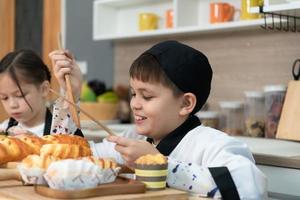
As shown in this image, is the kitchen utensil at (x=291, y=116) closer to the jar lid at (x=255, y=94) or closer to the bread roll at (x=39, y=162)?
the jar lid at (x=255, y=94)

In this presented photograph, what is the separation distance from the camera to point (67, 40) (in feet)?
12.4

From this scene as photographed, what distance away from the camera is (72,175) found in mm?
979

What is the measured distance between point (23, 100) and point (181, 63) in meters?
0.87

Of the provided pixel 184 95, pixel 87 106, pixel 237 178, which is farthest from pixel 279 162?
pixel 87 106

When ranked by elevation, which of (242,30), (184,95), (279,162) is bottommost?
(279,162)

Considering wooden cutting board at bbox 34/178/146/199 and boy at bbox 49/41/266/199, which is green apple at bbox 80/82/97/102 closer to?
boy at bbox 49/41/266/199

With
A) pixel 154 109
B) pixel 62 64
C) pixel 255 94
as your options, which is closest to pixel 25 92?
pixel 62 64

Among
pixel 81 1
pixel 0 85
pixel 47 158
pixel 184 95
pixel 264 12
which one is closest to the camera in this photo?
pixel 47 158

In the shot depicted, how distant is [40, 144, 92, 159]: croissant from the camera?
1.15m

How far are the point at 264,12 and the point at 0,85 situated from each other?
1038 mm

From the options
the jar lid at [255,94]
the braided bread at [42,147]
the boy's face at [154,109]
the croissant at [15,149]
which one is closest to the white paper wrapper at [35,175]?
the braided bread at [42,147]

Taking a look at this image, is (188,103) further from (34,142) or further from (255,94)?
(255,94)

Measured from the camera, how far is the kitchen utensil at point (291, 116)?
2209 millimetres

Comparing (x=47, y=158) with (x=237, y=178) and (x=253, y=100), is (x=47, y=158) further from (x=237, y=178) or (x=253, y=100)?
(x=253, y=100)
